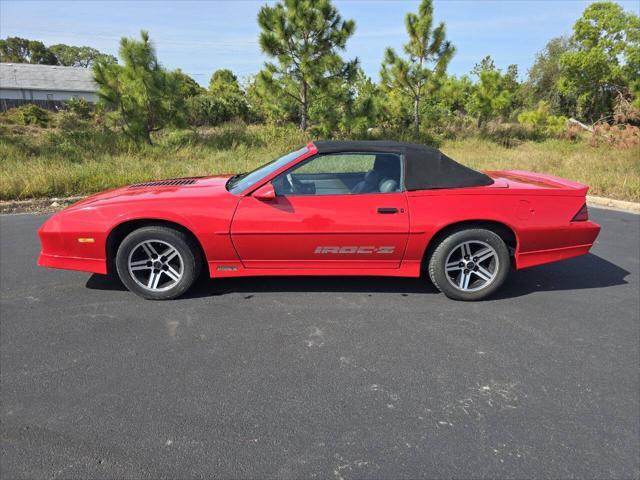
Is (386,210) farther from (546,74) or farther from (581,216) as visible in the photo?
(546,74)

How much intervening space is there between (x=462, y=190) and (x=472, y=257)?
0.58 metres

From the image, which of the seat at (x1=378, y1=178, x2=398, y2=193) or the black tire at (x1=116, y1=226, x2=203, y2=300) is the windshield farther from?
the seat at (x1=378, y1=178, x2=398, y2=193)

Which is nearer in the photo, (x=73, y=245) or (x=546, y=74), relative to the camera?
(x=73, y=245)

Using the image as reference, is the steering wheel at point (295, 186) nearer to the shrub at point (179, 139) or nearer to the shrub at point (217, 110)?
the shrub at point (179, 139)

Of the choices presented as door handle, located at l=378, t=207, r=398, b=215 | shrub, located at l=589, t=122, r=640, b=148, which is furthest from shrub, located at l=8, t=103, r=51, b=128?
shrub, located at l=589, t=122, r=640, b=148

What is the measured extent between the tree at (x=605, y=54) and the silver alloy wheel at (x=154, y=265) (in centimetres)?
2554

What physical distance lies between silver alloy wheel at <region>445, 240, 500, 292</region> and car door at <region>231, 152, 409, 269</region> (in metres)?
0.49

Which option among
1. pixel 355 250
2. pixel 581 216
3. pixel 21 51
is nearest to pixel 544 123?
pixel 581 216

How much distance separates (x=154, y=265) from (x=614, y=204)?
8.16 m

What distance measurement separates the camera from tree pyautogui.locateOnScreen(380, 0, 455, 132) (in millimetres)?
16625

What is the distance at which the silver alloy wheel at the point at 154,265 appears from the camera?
11.7ft

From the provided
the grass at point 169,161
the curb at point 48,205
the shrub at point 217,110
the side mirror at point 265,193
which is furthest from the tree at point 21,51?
the side mirror at point 265,193

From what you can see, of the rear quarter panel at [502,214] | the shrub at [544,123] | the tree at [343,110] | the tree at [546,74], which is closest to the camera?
the rear quarter panel at [502,214]

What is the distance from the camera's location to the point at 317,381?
255 cm
